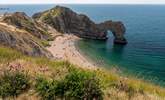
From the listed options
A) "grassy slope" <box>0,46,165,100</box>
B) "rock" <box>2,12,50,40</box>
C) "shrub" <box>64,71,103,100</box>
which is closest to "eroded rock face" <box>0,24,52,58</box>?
"grassy slope" <box>0,46,165,100</box>

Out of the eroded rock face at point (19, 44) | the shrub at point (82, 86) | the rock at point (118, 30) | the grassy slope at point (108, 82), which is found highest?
the shrub at point (82, 86)

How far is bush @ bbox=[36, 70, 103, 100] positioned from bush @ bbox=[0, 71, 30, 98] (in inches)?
28.1

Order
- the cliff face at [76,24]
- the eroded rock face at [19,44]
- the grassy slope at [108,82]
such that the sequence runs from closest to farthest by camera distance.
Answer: the grassy slope at [108,82] → the eroded rock face at [19,44] → the cliff face at [76,24]

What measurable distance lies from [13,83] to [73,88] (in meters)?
2.25

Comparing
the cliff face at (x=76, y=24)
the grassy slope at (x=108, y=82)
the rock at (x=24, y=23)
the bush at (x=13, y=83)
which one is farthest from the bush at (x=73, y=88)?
the cliff face at (x=76, y=24)

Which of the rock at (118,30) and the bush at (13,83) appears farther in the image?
the rock at (118,30)

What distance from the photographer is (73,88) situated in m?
9.62

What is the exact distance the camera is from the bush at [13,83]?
9867 mm

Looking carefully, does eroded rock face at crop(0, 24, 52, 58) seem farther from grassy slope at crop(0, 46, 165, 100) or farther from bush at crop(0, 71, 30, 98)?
bush at crop(0, 71, 30, 98)

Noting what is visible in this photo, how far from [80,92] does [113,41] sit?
111702 millimetres

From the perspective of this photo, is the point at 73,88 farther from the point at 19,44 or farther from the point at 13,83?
the point at 19,44

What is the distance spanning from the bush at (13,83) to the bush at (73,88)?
713 mm

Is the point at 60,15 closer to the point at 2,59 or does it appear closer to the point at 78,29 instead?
the point at 78,29

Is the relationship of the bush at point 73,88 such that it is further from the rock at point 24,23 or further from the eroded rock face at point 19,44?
the rock at point 24,23
